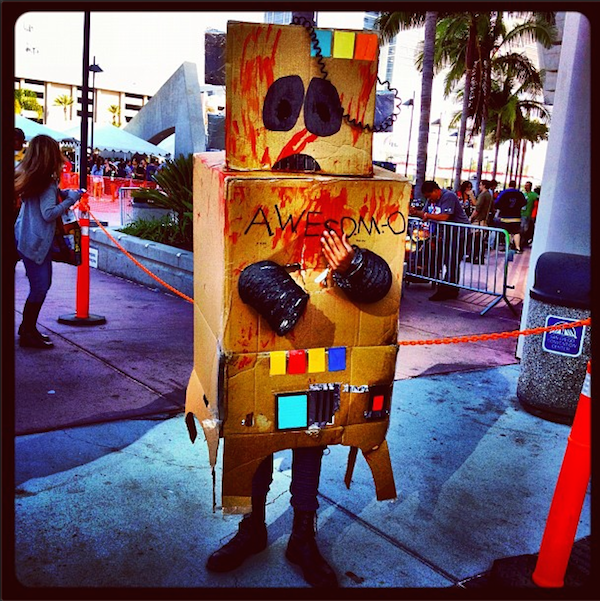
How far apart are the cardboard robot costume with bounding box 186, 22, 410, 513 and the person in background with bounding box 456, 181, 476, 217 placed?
1473 centimetres

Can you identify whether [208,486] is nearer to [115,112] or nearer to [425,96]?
[425,96]

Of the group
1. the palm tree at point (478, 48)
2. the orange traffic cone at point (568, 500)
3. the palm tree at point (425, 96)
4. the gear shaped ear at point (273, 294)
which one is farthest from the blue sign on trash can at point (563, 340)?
the palm tree at point (478, 48)

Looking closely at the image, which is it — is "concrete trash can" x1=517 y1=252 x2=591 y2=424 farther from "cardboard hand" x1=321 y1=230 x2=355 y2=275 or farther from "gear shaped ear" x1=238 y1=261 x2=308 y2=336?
"gear shaped ear" x1=238 y1=261 x2=308 y2=336

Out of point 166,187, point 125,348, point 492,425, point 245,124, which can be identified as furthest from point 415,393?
point 166,187

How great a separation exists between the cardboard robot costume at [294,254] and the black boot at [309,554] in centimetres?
34

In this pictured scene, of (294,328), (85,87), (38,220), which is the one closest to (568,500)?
(294,328)

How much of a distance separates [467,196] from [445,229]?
9.82 meters

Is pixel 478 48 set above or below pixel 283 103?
above

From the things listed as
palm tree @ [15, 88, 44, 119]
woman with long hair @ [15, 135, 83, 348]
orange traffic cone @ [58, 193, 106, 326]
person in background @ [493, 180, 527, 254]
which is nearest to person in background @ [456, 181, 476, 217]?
person in background @ [493, 180, 527, 254]

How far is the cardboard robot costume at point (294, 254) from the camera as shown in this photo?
2.26 m

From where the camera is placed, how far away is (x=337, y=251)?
227cm

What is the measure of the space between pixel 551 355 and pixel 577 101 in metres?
2.37

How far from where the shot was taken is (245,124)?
2.30 m

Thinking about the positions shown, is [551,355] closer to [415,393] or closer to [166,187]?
[415,393]
